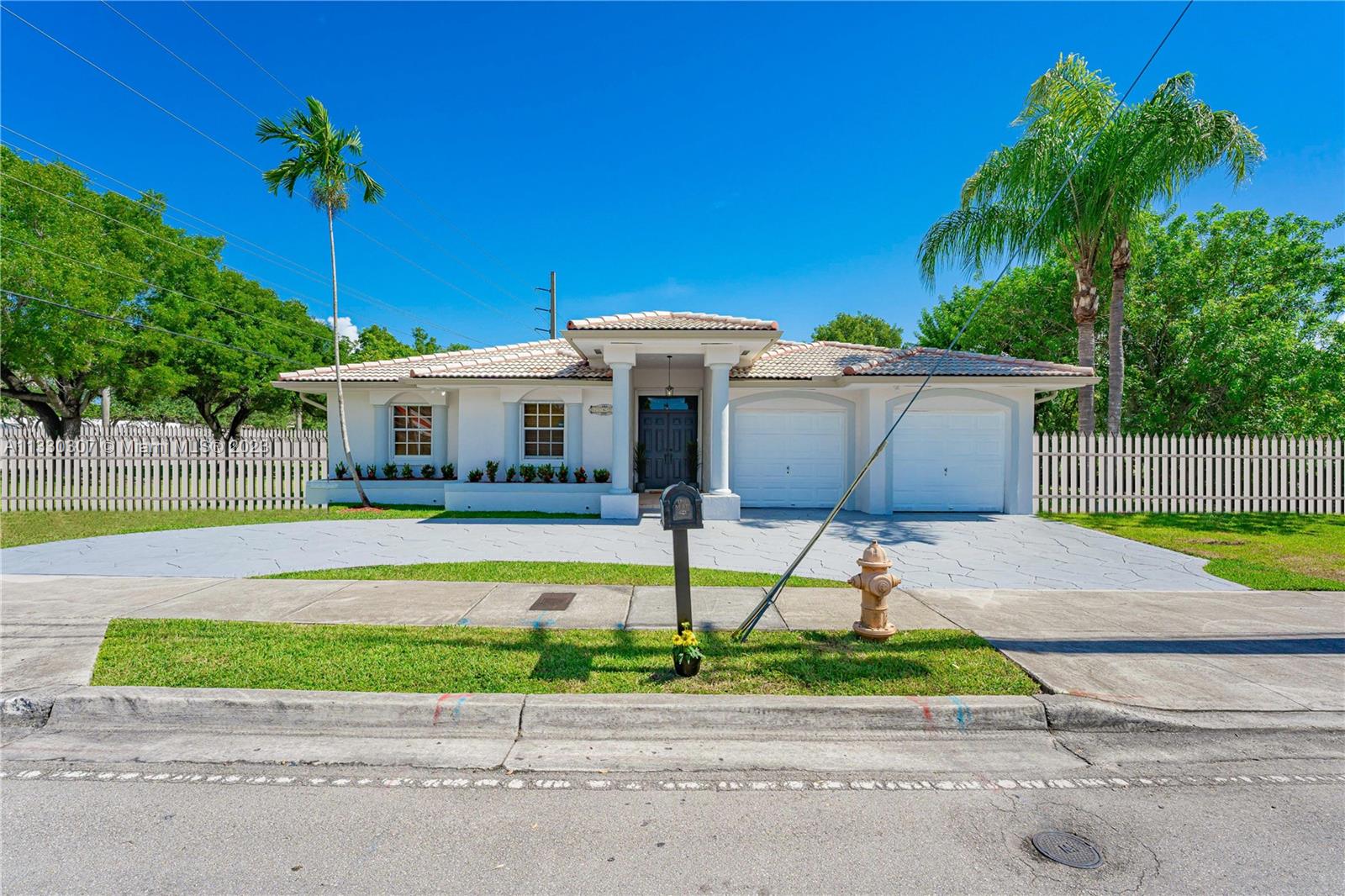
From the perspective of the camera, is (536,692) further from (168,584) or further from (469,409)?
(469,409)

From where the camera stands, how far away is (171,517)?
12.8 m

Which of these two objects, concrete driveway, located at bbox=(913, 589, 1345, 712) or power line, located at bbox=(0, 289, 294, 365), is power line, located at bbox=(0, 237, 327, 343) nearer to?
power line, located at bbox=(0, 289, 294, 365)

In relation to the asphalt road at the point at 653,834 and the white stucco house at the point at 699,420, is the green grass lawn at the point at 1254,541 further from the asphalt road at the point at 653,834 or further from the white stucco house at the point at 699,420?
the asphalt road at the point at 653,834

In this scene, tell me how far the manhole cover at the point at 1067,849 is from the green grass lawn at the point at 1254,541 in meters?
6.84

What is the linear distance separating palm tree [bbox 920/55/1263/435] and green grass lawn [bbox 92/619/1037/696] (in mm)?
11688

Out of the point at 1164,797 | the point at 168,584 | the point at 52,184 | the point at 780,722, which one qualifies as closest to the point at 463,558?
the point at 168,584

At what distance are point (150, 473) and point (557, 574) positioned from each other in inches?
492

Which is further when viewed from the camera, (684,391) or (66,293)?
(66,293)

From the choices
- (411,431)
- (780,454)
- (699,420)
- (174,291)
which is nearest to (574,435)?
(699,420)

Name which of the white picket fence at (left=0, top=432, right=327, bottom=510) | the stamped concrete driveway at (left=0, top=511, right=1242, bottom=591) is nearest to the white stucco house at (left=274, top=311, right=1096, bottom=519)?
the white picket fence at (left=0, top=432, right=327, bottom=510)

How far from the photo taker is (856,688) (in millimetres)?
4219

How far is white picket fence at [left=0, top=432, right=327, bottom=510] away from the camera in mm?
14055

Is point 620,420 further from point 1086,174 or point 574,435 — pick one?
point 1086,174

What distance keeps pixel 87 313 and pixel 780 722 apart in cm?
2739
